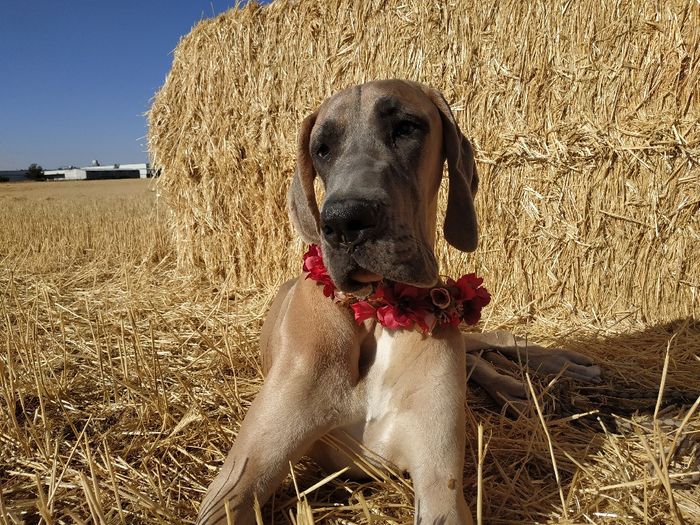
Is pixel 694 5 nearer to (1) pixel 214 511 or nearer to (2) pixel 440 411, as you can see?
(2) pixel 440 411

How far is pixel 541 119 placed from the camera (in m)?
3.83

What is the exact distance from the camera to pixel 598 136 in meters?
3.70

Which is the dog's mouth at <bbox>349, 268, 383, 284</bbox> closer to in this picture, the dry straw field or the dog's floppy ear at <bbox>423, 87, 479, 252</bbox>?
the dog's floppy ear at <bbox>423, 87, 479, 252</bbox>

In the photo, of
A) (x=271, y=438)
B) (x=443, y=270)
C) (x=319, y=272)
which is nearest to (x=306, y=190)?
(x=319, y=272)

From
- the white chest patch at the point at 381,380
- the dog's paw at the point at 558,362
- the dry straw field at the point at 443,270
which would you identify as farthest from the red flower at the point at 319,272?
the dog's paw at the point at 558,362

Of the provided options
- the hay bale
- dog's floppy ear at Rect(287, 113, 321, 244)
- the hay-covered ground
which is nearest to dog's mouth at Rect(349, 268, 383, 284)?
dog's floppy ear at Rect(287, 113, 321, 244)

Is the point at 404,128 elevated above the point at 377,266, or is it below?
above

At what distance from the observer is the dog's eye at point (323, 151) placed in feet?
6.53

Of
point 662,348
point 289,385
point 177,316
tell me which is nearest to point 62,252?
point 177,316

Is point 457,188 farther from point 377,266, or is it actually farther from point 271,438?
point 271,438

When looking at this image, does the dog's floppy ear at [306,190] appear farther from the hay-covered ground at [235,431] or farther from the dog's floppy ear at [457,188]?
→ the hay-covered ground at [235,431]

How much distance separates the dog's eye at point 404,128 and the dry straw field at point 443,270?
1121 millimetres

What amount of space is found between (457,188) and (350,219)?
0.68 m

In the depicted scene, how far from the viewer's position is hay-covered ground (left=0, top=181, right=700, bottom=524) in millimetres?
1630
